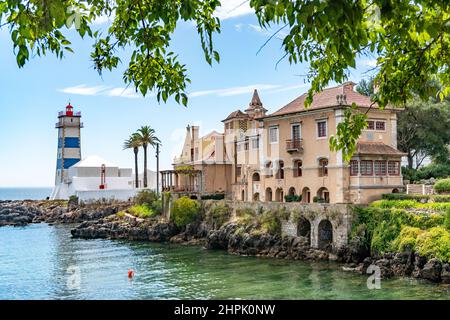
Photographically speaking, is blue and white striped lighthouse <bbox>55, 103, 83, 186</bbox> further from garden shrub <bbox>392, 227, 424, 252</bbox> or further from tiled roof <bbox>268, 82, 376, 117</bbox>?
garden shrub <bbox>392, 227, 424, 252</bbox>

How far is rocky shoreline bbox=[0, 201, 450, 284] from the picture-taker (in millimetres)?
28125

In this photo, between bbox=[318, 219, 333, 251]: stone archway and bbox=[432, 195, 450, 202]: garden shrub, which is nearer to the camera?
bbox=[432, 195, 450, 202]: garden shrub

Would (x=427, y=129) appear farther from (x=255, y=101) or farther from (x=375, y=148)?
(x=255, y=101)

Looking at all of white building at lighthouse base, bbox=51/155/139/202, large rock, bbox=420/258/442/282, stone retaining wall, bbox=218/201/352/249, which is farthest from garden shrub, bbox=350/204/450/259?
white building at lighthouse base, bbox=51/155/139/202

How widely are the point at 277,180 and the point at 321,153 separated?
5.59m

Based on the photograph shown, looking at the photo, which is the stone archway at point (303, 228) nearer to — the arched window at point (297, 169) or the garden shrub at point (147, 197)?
the arched window at point (297, 169)

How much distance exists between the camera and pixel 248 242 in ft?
126

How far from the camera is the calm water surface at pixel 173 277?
2531 centimetres

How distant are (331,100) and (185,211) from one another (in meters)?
16.4

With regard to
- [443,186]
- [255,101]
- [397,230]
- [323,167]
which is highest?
[255,101]

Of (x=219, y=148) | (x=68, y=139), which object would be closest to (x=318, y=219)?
(x=219, y=148)

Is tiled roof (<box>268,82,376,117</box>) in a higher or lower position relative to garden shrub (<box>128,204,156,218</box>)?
higher

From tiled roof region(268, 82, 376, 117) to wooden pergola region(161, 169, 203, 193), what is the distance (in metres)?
13.3

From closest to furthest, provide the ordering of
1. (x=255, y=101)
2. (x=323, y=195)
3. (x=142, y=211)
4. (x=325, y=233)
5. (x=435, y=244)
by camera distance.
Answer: (x=435, y=244)
(x=325, y=233)
(x=323, y=195)
(x=142, y=211)
(x=255, y=101)
